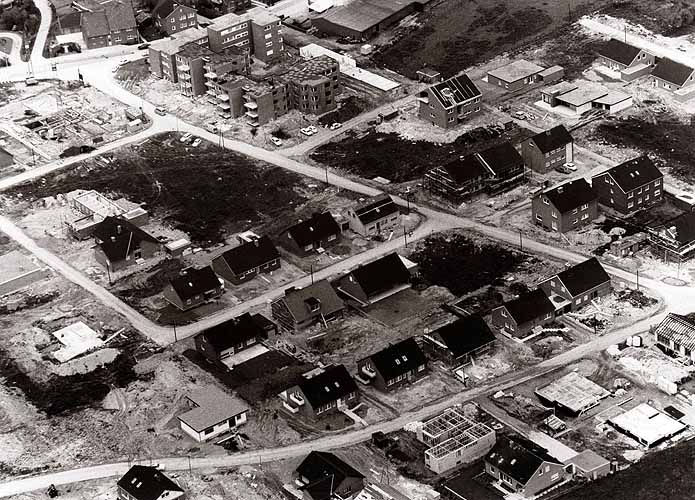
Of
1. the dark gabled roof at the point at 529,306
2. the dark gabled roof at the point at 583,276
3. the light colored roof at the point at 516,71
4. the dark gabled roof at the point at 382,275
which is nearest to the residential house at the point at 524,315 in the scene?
the dark gabled roof at the point at 529,306

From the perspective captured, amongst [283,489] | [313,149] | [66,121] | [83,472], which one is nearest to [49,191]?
[66,121]

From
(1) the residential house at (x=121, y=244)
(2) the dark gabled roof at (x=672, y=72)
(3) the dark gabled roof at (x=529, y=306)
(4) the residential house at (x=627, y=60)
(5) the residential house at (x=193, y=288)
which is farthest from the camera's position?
(4) the residential house at (x=627, y=60)

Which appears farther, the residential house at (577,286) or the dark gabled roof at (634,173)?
the dark gabled roof at (634,173)

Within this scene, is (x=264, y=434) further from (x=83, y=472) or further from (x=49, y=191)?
(x=49, y=191)

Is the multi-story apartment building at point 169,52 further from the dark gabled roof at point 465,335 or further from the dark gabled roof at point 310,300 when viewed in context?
the dark gabled roof at point 465,335

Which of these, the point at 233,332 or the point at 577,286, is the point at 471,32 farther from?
the point at 233,332

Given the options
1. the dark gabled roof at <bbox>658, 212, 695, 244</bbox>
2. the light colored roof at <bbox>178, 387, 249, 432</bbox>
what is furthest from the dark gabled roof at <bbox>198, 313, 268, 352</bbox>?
the dark gabled roof at <bbox>658, 212, 695, 244</bbox>

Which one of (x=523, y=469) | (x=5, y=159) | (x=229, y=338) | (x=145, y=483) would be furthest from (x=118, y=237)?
→ (x=523, y=469)
